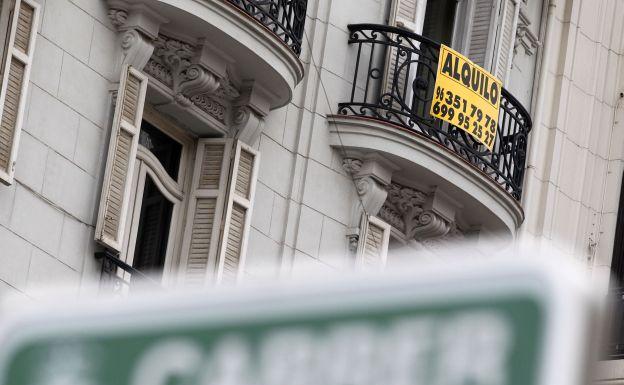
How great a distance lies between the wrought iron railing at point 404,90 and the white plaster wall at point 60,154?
3300 mm

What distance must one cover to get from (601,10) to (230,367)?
19699mm

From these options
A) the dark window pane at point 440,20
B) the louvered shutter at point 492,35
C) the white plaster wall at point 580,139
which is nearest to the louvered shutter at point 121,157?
the dark window pane at point 440,20

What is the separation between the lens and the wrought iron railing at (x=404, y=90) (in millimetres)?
15867

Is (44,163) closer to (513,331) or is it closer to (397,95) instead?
(397,95)

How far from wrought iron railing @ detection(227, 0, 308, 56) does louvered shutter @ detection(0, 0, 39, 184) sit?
222 cm

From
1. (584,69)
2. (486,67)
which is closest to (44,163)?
(486,67)

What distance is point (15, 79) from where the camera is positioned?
464 inches

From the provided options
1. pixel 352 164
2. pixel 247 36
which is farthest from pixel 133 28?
pixel 352 164

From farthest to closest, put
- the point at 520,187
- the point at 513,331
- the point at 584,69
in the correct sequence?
the point at 584,69, the point at 520,187, the point at 513,331

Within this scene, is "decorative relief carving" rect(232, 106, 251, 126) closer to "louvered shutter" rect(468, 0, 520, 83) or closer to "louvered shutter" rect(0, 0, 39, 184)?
"louvered shutter" rect(0, 0, 39, 184)

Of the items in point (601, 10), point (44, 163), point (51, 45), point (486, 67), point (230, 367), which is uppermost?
point (601, 10)

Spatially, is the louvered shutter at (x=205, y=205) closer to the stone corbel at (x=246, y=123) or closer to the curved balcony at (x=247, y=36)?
the stone corbel at (x=246, y=123)

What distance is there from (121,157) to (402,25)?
4526 millimetres

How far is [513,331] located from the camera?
121 centimetres
